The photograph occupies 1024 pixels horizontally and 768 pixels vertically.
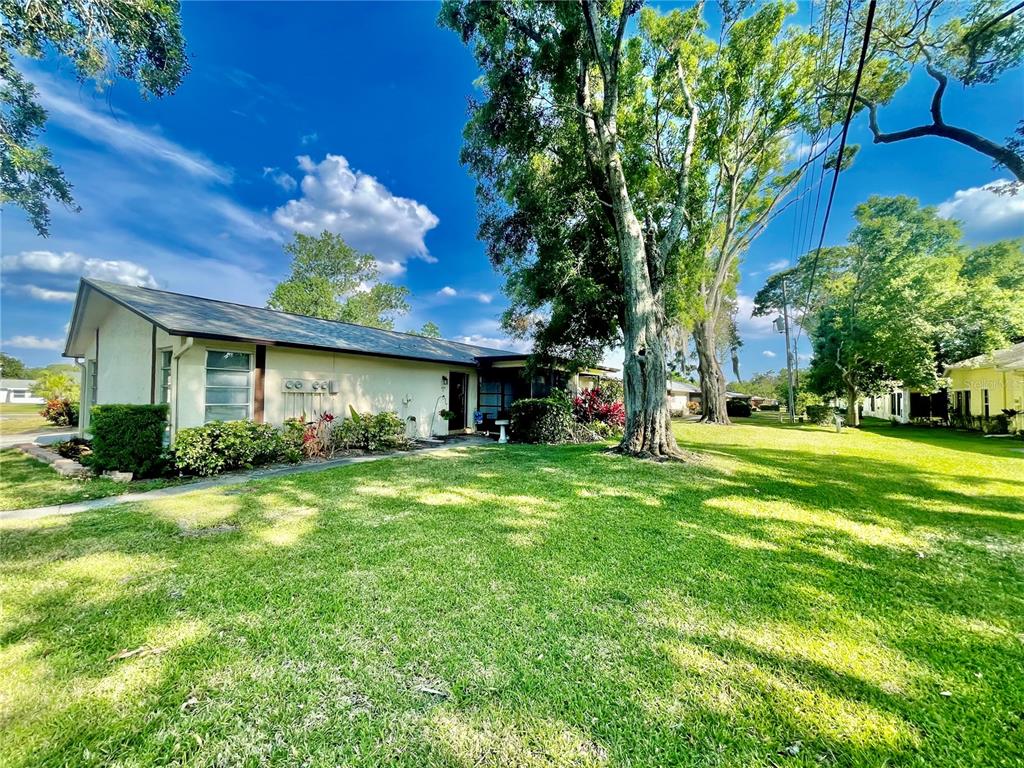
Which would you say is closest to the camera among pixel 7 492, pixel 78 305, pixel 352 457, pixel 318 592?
pixel 318 592

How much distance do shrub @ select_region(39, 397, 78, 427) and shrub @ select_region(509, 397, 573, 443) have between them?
1707 cm

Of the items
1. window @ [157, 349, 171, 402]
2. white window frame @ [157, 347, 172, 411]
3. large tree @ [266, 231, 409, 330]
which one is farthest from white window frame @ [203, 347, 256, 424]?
large tree @ [266, 231, 409, 330]

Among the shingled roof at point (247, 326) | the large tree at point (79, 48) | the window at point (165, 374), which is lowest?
the window at point (165, 374)

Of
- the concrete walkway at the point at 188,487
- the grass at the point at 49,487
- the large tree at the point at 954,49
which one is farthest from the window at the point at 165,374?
the large tree at the point at 954,49

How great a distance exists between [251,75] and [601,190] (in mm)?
9431

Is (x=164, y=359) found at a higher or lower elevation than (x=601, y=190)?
lower

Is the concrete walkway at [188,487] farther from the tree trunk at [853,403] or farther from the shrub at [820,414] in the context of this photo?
the tree trunk at [853,403]

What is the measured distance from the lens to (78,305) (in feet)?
31.6

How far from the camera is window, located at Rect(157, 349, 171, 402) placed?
7.82m

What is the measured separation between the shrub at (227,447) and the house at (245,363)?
74 cm

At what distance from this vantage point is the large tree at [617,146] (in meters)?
9.04

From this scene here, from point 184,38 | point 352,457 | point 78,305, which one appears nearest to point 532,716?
point 352,457

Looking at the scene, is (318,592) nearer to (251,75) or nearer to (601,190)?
(601,190)

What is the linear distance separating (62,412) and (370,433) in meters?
15.2
